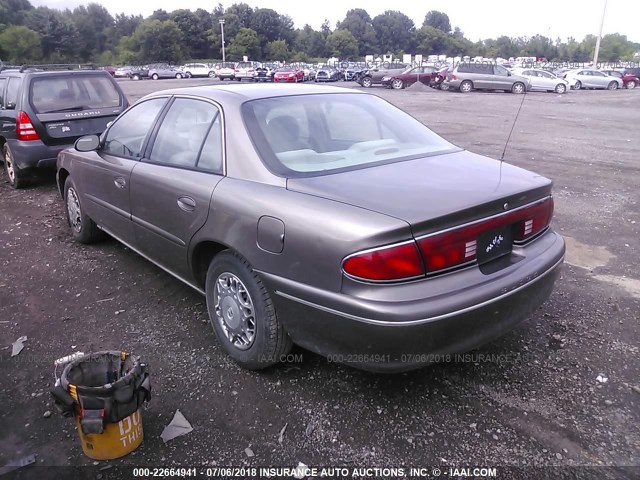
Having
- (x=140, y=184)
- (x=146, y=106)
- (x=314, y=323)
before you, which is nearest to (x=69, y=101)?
(x=146, y=106)

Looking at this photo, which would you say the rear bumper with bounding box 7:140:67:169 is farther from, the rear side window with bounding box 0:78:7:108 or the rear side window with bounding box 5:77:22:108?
the rear side window with bounding box 0:78:7:108

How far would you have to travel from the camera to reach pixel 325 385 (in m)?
3.12

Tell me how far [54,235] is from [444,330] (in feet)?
15.8

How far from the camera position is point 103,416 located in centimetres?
240

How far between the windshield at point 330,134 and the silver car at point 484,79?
2942cm

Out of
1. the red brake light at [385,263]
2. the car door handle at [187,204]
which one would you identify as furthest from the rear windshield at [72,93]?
the red brake light at [385,263]

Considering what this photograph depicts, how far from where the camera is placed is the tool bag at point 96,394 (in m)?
2.38

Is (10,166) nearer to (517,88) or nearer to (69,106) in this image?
(69,106)

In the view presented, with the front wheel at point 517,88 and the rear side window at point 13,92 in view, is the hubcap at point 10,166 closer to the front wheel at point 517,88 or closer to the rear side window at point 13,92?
the rear side window at point 13,92

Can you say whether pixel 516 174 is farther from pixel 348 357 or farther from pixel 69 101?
pixel 69 101

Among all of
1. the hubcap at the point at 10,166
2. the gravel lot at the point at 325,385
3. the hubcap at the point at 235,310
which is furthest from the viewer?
the hubcap at the point at 10,166

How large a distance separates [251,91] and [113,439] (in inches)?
88.3

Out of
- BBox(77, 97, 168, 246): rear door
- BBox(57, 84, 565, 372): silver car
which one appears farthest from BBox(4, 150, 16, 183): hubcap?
BBox(57, 84, 565, 372): silver car

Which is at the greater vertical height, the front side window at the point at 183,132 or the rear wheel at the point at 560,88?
the front side window at the point at 183,132
